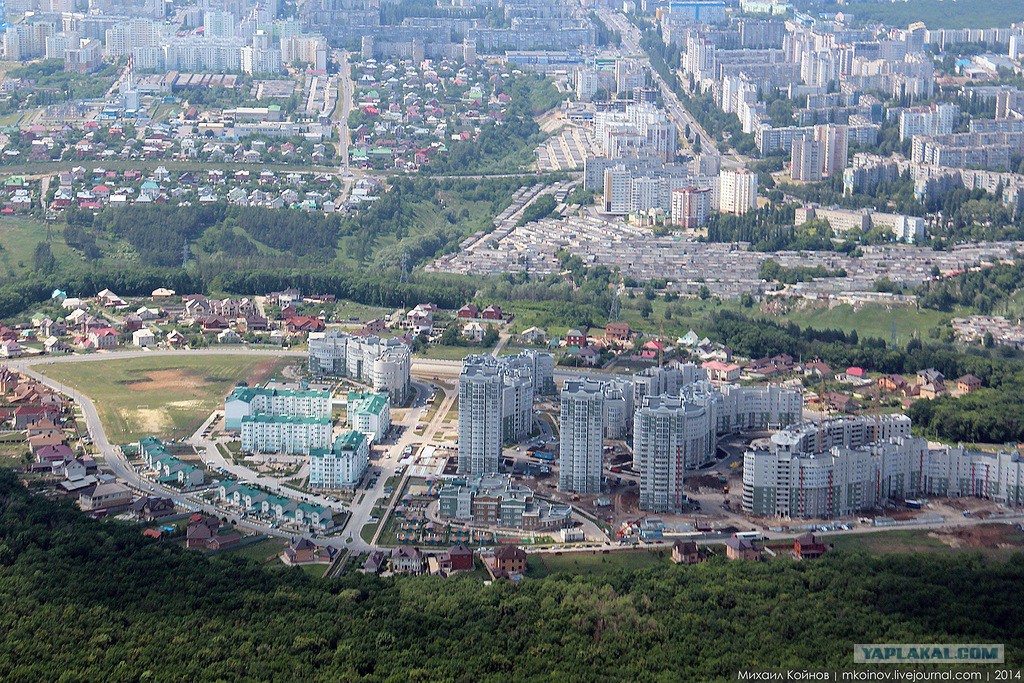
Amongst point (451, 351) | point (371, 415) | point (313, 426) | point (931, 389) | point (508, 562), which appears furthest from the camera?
point (451, 351)

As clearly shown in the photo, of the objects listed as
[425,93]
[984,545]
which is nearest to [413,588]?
[984,545]

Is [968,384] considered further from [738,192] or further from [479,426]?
[738,192]

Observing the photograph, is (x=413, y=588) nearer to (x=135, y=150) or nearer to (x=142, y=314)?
(x=142, y=314)

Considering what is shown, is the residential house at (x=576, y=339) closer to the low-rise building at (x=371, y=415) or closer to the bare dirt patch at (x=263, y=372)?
the bare dirt patch at (x=263, y=372)

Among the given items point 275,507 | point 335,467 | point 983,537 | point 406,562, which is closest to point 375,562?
point 406,562

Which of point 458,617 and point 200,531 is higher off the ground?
point 200,531

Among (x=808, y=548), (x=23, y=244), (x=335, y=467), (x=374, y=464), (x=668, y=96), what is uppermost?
(x=668, y=96)
